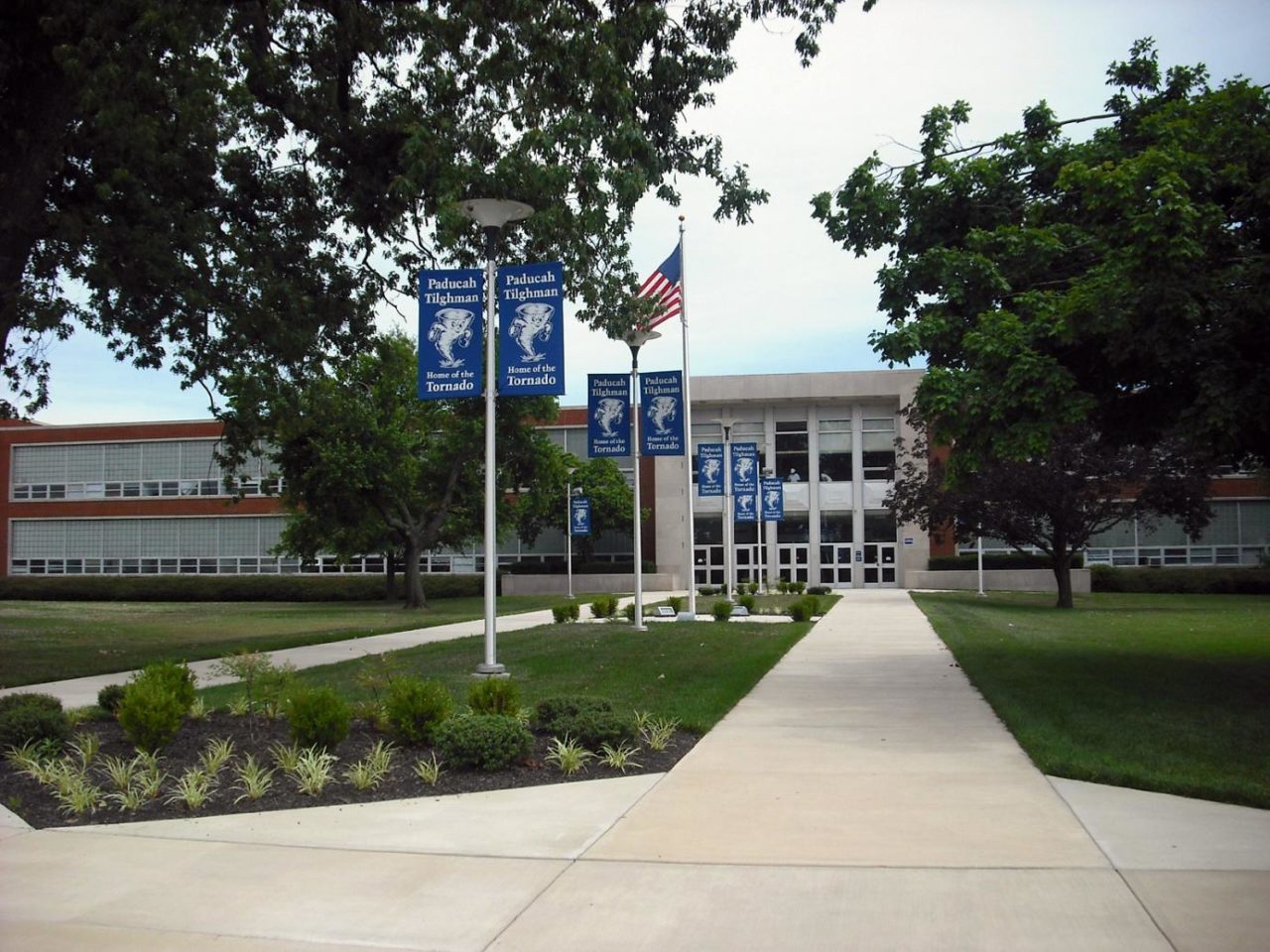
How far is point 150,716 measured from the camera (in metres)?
9.36

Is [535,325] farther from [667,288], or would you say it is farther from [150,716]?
[667,288]

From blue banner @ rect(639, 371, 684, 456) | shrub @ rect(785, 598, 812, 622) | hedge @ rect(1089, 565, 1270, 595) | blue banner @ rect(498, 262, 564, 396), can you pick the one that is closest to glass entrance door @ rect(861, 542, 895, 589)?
hedge @ rect(1089, 565, 1270, 595)

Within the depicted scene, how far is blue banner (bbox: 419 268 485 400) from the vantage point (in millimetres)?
14508

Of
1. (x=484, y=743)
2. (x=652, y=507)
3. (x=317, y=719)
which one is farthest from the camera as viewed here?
(x=652, y=507)

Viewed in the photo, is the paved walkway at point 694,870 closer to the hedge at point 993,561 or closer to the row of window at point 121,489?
the hedge at point 993,561

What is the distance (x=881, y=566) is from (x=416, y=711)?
5601 centimetres

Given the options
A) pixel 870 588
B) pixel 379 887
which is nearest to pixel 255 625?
pixel 379 887

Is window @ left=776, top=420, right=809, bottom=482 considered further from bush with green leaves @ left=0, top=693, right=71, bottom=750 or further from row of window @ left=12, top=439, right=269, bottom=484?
bush with green leaves @ left=0, top=693, right=71, bottom=750

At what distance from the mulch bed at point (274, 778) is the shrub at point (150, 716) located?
186 millimetres

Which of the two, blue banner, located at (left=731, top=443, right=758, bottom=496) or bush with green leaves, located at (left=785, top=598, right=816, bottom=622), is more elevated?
blue banner, located at (left=731, top=443, right=758, bottom=496)

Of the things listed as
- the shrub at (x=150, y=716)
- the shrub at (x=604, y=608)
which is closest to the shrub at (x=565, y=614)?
the shrub at (x=604, y=608)

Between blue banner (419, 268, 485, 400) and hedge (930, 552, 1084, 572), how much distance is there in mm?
46712

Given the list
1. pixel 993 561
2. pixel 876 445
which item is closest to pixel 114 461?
pixel 876 445

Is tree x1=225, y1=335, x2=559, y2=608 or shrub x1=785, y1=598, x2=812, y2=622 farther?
tree x1=225, y1=335, x2=559, y2=608
